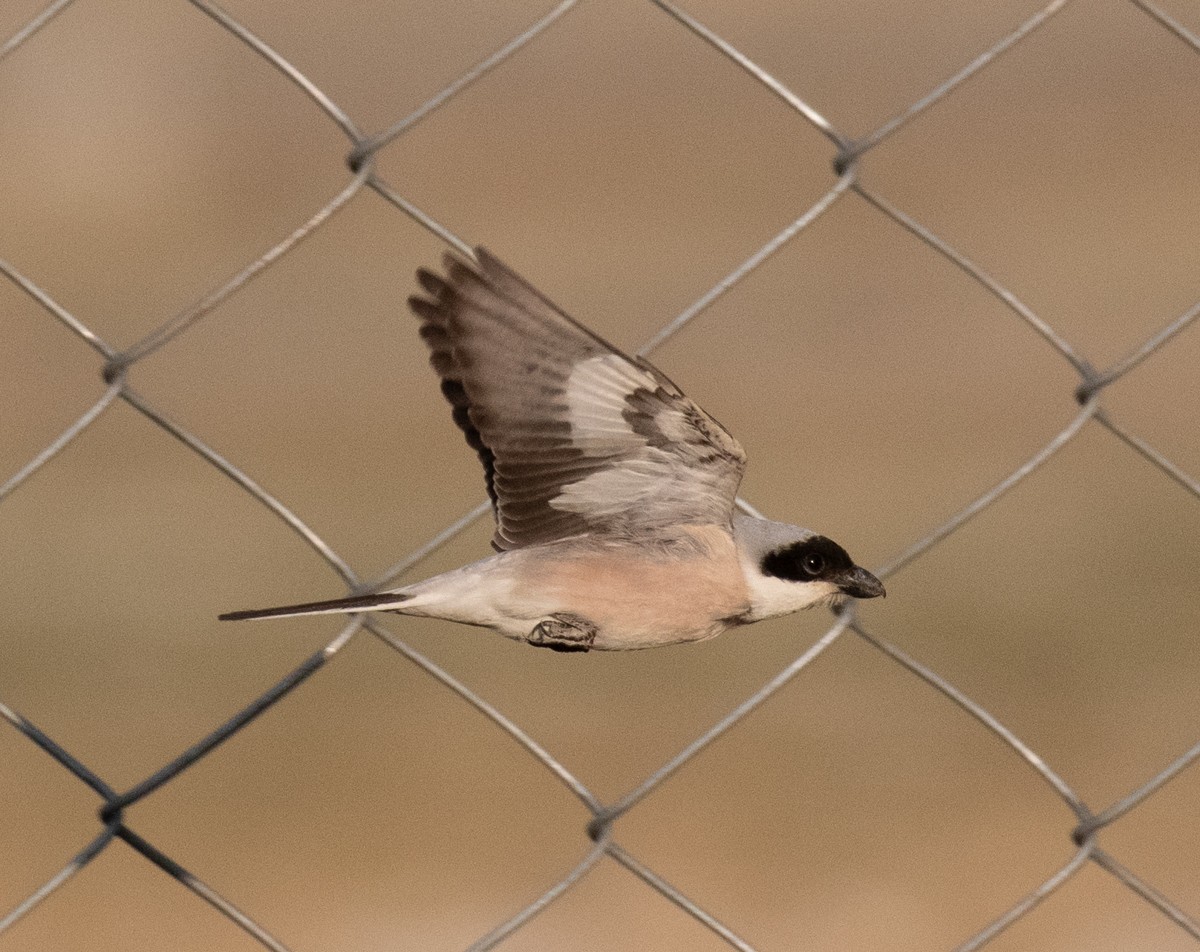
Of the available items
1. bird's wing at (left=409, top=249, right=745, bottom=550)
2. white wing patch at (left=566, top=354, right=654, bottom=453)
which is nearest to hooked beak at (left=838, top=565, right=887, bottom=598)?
bird's wing at (left=409, top=249, right=745, bottom=550)

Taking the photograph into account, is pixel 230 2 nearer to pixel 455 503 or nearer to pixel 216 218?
pixel 216 218

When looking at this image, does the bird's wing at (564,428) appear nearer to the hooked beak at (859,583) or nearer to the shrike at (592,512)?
the shrike at (592,512)

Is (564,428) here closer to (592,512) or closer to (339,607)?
(592,512)

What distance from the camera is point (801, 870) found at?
144 inches

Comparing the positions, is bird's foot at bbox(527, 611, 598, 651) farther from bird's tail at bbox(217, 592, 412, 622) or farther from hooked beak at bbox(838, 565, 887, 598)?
hooked beak at bbox(838, 565, 887, 598)

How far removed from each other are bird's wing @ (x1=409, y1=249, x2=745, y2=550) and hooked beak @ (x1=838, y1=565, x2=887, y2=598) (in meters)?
0.14

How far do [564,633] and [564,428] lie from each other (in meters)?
0.17

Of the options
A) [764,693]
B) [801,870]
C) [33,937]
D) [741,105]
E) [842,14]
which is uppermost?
[842,14]

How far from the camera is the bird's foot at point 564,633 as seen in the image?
149 cm

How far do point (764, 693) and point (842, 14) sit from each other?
998 centimetres

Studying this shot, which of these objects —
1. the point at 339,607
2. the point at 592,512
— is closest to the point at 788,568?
the point at 592,512

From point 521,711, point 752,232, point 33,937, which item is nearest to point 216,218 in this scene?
point 752,232


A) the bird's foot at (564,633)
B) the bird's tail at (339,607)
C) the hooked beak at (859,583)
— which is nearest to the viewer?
the bird's tail at (339,607)

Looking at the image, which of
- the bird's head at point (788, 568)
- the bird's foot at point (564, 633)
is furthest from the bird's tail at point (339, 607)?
the bird's head at point (788, 568)
